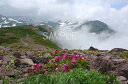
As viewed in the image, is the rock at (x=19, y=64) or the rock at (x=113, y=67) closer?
the rock at (x=113, y=67)

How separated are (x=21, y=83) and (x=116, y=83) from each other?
11.6ft

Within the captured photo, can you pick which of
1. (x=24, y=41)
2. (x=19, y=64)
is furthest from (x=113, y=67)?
(x=24, y=41)

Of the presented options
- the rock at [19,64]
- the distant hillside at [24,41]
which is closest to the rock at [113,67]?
the rock at [19,64]

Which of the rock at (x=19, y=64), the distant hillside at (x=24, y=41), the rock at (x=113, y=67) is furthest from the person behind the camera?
the distant hillside at (x=24, y=41)

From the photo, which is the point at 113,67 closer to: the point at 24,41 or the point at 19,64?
the point at 19,64

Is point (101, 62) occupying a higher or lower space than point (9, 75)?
higher

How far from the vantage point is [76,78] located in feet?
23.2

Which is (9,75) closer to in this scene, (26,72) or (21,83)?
(26,72)

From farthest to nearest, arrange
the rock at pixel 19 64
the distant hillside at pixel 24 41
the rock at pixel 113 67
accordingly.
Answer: the distant hillside at pixel 24 41, the rock at pixel 19 64, the rock at pixel 113 67

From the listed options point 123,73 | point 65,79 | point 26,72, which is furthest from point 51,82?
point 26,72

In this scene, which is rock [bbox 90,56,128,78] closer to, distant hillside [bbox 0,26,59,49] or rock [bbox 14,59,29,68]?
rock [bbox 14,59,29,68]

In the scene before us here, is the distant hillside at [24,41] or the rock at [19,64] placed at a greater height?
the distant hillside at [24,41]

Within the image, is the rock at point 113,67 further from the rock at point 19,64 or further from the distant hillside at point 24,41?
the distant hillside at point 24,41

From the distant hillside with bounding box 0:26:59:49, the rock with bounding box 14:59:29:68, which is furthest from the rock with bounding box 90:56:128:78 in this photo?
the distant hillside with bounding box 0:26:59:49
